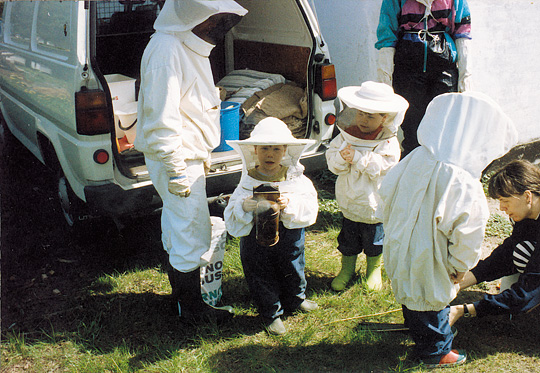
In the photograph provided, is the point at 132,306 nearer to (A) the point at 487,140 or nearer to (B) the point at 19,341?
(B) the point at 19,341

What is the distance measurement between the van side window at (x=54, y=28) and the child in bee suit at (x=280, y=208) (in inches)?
62.4

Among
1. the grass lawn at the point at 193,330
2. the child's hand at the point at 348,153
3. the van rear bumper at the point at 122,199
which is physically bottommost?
the grass lawn at the point at 193,330

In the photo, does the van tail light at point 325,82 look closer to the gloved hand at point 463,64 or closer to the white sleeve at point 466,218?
the gloved hand at point 463,64

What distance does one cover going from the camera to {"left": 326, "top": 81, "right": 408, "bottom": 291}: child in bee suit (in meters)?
3.20

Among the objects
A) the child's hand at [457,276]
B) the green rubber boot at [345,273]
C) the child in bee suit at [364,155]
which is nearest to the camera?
the child's hand at [457,276]

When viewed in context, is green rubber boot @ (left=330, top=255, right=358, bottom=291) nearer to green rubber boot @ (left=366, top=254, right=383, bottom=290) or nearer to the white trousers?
green rubber boot @ (left=366, top=254, right=383, bottom=290)

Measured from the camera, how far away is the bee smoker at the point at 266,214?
2820 millimetres

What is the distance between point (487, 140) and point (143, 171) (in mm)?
2384

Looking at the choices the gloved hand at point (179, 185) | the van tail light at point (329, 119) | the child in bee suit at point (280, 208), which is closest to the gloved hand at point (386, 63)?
the van tail light at point (329, 119)

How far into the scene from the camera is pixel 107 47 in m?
5.60

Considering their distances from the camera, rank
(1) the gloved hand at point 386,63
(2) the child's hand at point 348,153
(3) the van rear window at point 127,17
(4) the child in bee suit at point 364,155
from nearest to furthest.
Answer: (4) the child in bee suit at point 364,155
(2) the child's hand at point 348,153
(1) the gloved hand at point 386,63
(3) the van rear window at point 127,17

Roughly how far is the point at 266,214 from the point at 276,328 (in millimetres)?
820

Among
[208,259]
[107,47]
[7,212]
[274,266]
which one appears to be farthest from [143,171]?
[107,47]

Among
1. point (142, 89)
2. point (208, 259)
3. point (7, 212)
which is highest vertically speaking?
point (142, 89)
